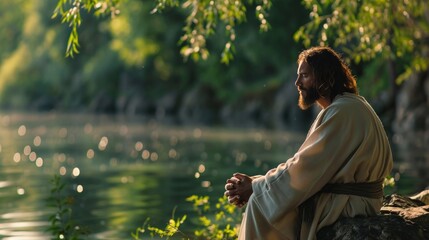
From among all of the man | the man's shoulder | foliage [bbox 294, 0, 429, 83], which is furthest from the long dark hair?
foliage [bbox 294, 0, 429, 83]

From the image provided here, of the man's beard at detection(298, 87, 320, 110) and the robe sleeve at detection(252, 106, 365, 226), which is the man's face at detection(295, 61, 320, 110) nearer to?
the man's beard at detection(298, 87, 320, 110)

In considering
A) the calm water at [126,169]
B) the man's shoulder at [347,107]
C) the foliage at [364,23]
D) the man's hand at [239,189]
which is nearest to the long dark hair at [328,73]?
the man's shoulder at [347,107]

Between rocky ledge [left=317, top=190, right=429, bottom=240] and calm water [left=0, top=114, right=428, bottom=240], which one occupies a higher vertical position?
rocky ledge [left=317, top=190, right=429, bottom=240]

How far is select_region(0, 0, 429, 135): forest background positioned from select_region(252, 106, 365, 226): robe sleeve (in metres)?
6.10

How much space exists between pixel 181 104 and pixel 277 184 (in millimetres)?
47382

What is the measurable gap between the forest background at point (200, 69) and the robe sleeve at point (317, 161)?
6098mm

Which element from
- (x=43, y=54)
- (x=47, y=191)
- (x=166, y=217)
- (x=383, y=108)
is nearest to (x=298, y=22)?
(x=383, y=108)

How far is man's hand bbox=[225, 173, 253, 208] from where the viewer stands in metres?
A: 6.30

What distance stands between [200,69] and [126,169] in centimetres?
3141

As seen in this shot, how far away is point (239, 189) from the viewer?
6.32 meters

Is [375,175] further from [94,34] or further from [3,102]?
[3,102]

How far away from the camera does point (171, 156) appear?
80.5 ft

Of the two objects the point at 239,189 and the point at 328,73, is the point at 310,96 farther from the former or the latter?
the point at 239,189

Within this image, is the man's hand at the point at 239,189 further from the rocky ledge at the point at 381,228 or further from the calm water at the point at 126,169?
the calm water at the point at 126,169
